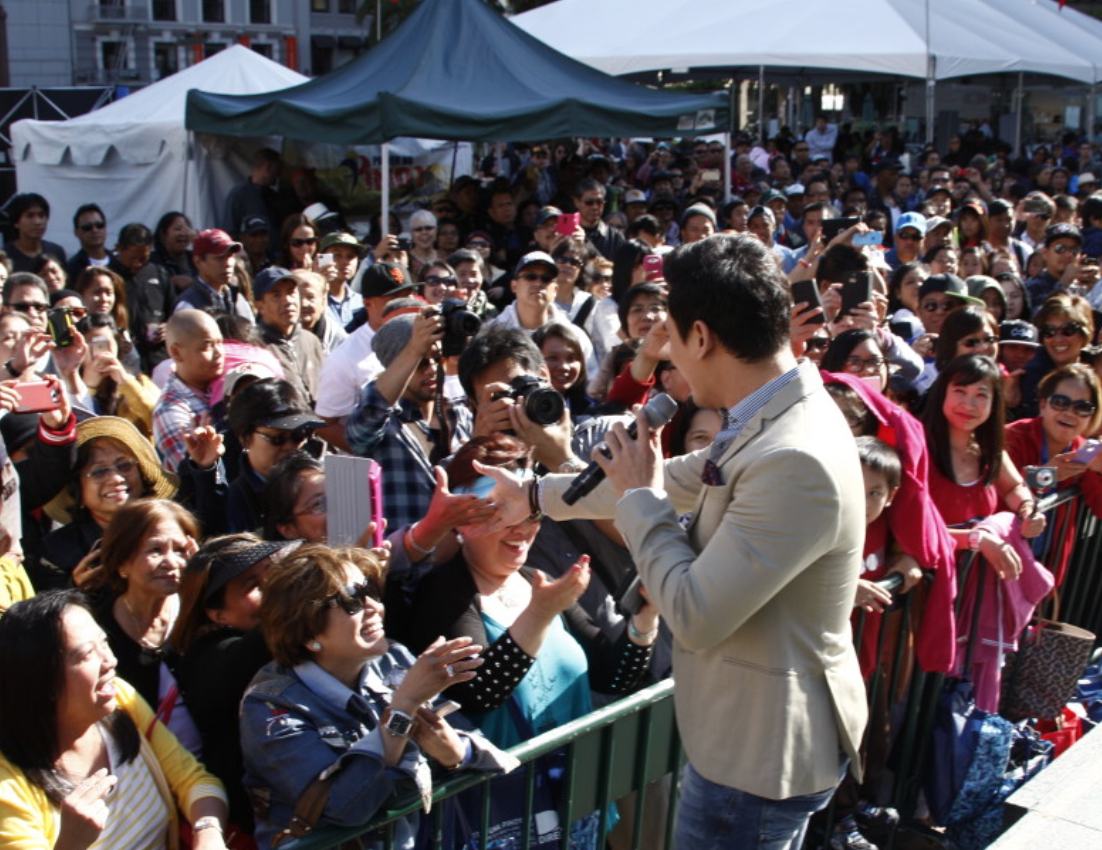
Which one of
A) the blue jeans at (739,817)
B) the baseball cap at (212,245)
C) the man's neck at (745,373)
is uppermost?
the man's neck at (745,373)

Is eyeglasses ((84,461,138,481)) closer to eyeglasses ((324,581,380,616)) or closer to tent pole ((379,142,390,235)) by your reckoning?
eyeglasses ((324,581,380,616))

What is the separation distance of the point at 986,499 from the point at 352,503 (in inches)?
98.3

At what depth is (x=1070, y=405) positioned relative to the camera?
4969 mm

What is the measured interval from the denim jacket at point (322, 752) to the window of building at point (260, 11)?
62436 mm

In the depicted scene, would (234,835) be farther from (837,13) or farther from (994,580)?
(837,13)

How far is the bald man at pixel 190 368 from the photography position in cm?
461

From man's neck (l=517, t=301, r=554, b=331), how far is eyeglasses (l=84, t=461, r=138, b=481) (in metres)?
2.62

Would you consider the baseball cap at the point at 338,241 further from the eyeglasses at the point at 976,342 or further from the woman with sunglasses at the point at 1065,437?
the woman with sunglasses at the point at 1065,437

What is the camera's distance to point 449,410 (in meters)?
4.48

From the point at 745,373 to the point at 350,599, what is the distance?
3.29 feet

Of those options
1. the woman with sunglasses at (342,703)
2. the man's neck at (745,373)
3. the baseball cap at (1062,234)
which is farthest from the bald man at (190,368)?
the baseball cap at (1062,234)

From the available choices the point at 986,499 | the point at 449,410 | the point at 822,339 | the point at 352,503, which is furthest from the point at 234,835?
the point at 822,339

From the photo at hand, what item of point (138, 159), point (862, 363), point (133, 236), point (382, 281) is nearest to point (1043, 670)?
point (862, 363)

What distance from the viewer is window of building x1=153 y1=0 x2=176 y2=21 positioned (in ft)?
196
